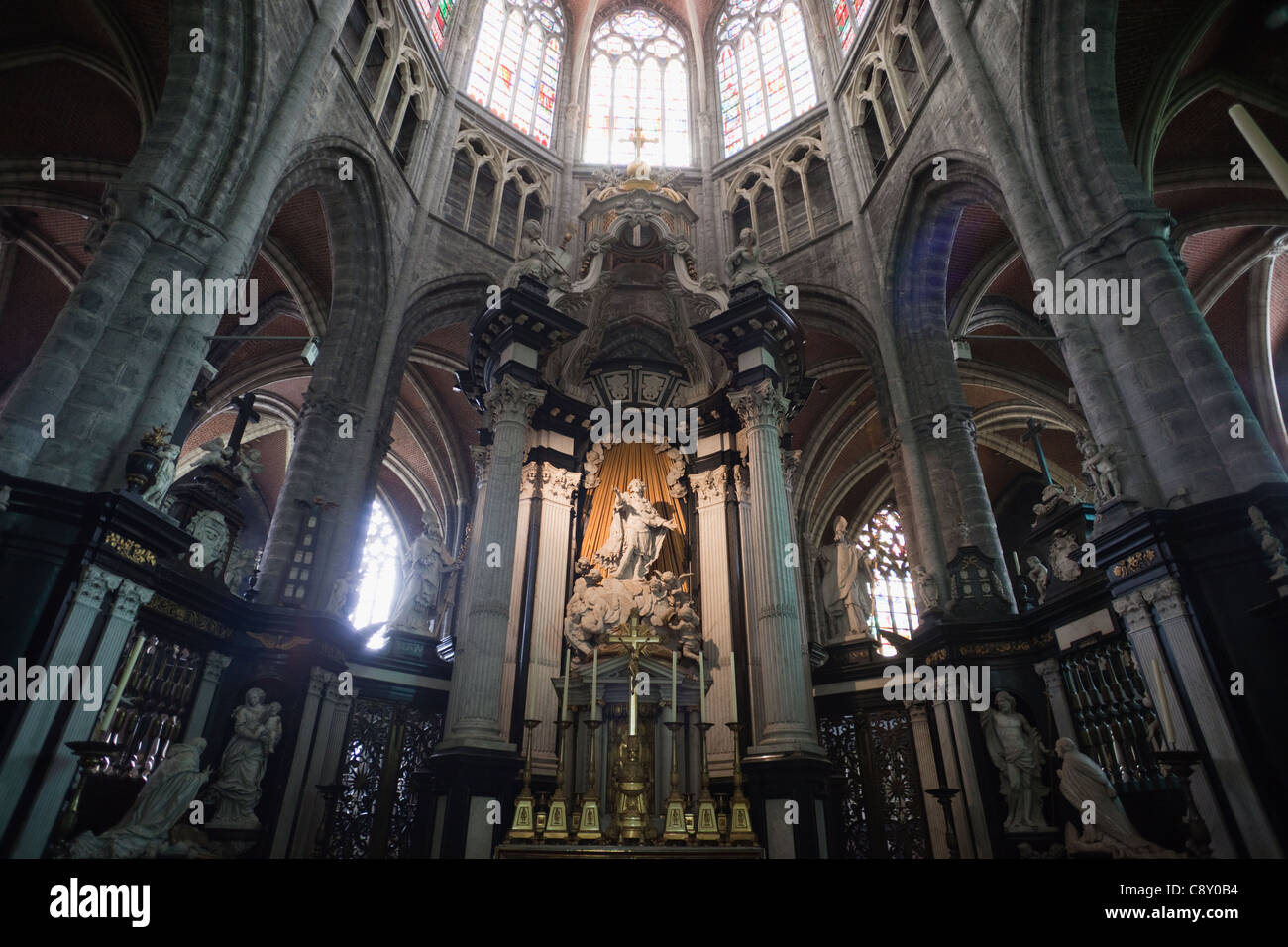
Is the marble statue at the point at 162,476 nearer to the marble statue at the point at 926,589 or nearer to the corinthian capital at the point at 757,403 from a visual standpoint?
the corinthian capital at the point at 757,403

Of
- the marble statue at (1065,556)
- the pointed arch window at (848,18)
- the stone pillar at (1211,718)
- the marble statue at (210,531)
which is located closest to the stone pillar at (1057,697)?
the marble statue at (1065,556)

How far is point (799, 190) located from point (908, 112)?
389cm

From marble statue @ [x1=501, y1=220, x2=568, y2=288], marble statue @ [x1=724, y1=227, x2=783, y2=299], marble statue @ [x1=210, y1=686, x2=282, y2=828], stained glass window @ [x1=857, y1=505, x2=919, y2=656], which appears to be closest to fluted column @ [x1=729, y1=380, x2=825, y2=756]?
marble statue @ [x1=724, y1=227, x2=783, y2=299]

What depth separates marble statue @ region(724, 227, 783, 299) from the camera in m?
11.4

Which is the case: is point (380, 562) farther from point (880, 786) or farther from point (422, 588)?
point (880, 786)

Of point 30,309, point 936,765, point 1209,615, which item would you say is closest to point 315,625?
point 936,765

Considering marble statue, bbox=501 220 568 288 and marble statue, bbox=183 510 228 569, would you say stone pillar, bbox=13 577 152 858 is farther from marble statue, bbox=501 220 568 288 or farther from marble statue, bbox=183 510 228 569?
marble statue, bbox=501 220 568 288

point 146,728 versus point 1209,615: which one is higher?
point 1209,615

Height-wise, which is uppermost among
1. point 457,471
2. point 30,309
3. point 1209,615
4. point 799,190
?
point 799,190

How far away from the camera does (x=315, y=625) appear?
888cm

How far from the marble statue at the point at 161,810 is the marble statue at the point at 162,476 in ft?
7.46

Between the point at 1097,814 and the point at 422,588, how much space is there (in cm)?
1046

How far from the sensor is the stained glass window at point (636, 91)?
1958cm
